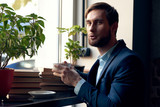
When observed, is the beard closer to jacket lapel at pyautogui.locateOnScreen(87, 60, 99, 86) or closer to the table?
jacket lapel at pyautogui.locateOnScreen(87, 60, 99, 86)

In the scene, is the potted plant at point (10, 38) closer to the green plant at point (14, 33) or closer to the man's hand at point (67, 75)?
the green plant at point (14, 33)

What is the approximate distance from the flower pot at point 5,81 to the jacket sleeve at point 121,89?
17.2 inches

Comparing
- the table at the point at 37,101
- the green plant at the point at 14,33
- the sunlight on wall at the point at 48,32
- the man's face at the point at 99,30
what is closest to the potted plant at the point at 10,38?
the green plant at the point at 14,33

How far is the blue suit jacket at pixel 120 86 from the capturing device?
124 cm

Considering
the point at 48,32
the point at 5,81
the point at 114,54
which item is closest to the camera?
the point at 5,81

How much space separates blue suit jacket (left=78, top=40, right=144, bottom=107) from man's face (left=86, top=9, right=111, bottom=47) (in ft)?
0.69

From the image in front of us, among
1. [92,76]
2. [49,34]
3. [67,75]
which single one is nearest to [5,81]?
[67,75]

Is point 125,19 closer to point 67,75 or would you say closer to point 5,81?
point 67,75

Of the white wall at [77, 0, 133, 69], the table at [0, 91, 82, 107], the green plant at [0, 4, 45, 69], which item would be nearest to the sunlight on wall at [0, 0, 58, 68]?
the white wall at [77, 0, 133, 69]

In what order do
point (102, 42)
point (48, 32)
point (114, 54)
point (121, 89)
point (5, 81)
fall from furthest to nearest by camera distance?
point (48, 32) → point (102, 42) → point (114, 54) → point (5, 81) → point (121, 89)

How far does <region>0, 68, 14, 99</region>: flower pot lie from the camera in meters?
1.33

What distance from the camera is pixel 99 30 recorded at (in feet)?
5.31

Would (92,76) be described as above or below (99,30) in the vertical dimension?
below

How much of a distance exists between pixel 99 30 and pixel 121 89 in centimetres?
53
